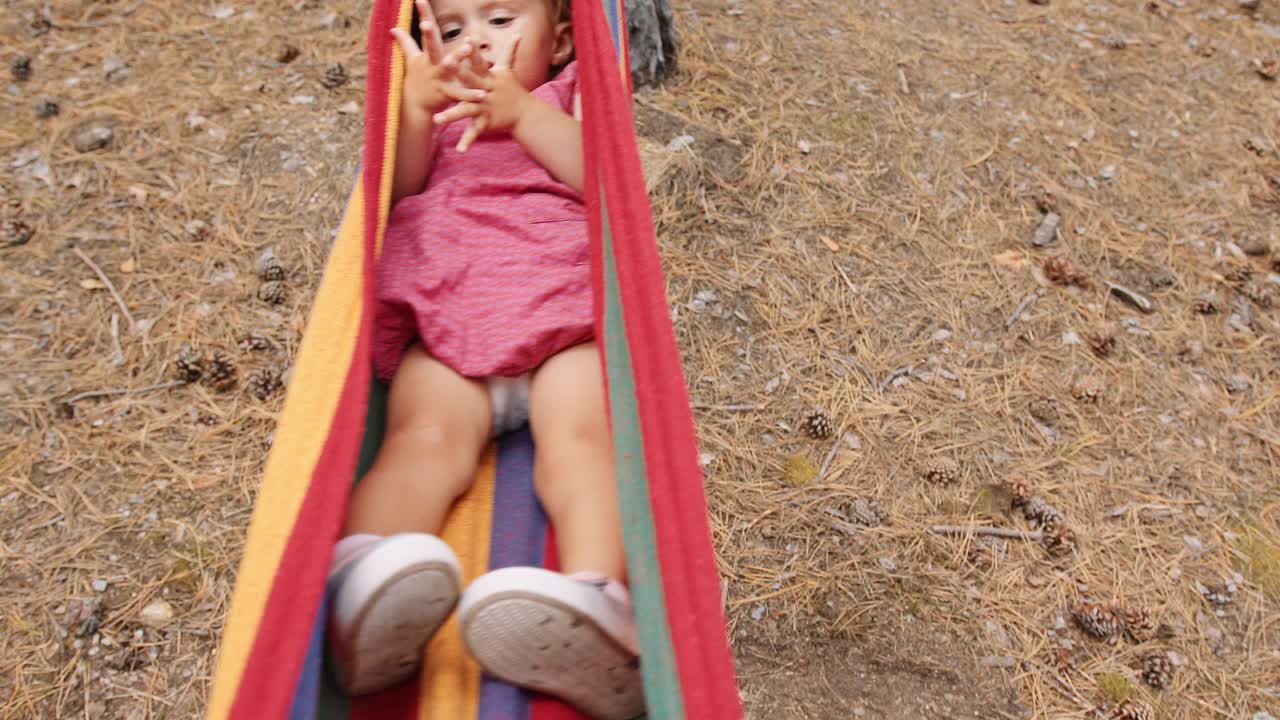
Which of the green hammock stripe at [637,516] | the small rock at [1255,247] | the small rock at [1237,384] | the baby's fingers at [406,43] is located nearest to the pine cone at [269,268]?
the baby's fingers at [406,43]

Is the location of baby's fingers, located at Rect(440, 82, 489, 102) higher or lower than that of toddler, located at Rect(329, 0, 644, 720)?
higher

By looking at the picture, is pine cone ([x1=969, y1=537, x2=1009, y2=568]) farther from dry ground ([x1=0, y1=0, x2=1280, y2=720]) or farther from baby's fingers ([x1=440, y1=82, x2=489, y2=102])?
baby's fingers ([x1=440, y1=82, x2=489, y2=102])

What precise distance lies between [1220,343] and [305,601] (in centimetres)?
218

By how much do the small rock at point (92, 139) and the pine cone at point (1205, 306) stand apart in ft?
9.07

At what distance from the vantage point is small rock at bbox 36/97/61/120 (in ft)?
7.79

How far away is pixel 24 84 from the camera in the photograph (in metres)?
2.46

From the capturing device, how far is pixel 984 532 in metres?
1.79

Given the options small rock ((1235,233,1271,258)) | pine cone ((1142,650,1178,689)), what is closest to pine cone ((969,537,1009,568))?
pine cone ((1142,650,1178,689))

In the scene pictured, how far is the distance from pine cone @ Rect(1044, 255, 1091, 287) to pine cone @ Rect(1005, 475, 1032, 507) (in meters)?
0.66

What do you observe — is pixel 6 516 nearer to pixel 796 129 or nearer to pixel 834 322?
pixel 834 322

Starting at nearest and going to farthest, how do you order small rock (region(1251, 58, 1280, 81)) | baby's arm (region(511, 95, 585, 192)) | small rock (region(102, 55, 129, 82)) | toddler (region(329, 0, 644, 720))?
toddler (region(329, 0, 644, 720)) → baby's arm (region(511, 95, 585, 192)) → small rock (region(102, 55, 129, 82)) → small rock (region(1251, 58, 1280, 81))

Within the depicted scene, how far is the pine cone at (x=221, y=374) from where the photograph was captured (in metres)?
1.88

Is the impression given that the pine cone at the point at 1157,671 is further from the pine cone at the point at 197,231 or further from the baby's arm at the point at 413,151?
the pine cone at the point at 197,231

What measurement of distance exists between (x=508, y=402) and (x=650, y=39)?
4.30ft
